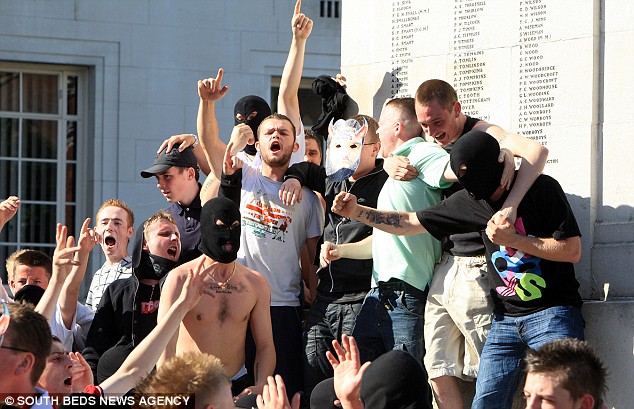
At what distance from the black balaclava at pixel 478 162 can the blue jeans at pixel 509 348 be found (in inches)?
28.9

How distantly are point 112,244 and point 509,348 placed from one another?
3.18 meters

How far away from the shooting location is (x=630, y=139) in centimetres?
816

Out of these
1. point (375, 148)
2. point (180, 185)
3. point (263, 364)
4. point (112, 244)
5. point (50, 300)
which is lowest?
point (263, 364)

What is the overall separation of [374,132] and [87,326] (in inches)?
89.2

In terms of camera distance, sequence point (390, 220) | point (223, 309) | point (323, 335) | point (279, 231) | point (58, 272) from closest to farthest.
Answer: point (58, 272), point (390, 220), point (223, 309), point (323, 335), point (279, 231)

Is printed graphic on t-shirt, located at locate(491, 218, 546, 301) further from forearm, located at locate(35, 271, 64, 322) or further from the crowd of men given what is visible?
forearm, located at locate(35, 271, 64, 322)

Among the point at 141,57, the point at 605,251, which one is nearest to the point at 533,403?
the point at 605,251

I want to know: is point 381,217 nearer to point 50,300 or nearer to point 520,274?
point 520,274

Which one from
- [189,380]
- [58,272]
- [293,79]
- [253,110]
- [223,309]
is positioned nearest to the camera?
[189,380]

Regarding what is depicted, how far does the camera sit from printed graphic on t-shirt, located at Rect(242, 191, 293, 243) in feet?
28.0

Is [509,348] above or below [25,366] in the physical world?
→ below

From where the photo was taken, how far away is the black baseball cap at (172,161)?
30.3 ft

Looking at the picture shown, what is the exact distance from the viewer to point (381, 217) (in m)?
7.79

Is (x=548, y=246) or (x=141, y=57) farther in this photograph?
(x=141, y=57)
